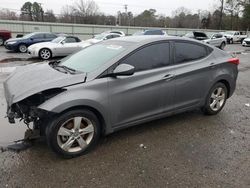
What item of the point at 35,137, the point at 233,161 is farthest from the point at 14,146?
the point at 233,161

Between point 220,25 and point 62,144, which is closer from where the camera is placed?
point 62,144

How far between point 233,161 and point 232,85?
2049 millimetres

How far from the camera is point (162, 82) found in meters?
3.66

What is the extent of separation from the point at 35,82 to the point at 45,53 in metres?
10.8

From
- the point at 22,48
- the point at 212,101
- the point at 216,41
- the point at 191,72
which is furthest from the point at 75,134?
the point at 216,41

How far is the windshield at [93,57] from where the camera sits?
11.2 feet

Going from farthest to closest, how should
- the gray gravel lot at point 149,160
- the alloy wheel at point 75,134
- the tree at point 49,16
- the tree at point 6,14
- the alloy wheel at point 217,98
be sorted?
the tree at point 49,16, the tree at point 6,14, the alloy wheel at point 217,98, the alloy wheel at point 75,134, the gray gravel lot at point 149,160

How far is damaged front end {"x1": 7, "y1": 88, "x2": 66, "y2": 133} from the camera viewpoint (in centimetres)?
287

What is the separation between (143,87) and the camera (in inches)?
137

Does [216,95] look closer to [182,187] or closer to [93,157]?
[182,187]

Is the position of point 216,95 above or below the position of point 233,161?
above

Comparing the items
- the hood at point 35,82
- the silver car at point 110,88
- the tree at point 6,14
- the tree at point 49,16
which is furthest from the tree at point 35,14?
the silver car at point 110,88

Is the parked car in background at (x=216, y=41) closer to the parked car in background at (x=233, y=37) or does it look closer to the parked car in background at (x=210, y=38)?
the parked car in background at (x=210, y=38)

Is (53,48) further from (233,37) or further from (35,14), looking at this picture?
(35,14)
